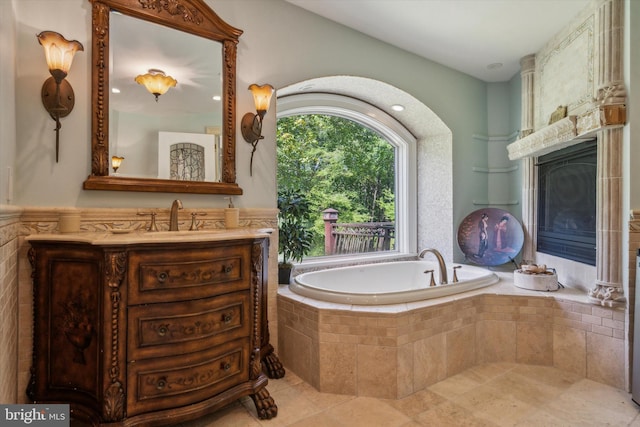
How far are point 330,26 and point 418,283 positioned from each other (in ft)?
7.67

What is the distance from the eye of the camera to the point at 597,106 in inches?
82.7

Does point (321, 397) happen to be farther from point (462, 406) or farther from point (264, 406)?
point (462, 406)

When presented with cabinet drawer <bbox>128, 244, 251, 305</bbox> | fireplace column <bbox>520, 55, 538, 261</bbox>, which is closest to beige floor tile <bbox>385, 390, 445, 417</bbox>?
cabinet drawer <bbox>128, 244, 251, 305</bbox>

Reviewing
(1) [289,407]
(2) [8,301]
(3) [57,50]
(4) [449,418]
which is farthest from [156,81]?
(4) [449,418]

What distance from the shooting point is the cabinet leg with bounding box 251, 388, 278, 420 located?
1.71 meters

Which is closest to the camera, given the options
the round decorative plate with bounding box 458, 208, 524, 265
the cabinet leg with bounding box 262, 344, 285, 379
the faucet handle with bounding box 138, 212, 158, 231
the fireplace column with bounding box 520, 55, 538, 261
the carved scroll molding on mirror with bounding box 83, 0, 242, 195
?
the carved scroll molding on mirror with bounding box 83, 0, 242, 195

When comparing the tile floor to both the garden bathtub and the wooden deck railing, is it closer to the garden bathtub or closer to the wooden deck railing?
the garden bathtub

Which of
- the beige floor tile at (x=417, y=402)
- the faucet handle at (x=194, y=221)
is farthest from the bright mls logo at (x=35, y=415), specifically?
the beige floor tile at (x=417, y=402)

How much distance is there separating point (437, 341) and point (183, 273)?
1529mm

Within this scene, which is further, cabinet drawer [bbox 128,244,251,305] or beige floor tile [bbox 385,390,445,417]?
beige floor tile [bbox 385,390,445,417]

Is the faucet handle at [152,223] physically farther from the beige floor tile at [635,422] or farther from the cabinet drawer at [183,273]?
the beige floor tile at [635,422]

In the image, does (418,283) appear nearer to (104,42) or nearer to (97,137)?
(97,137)

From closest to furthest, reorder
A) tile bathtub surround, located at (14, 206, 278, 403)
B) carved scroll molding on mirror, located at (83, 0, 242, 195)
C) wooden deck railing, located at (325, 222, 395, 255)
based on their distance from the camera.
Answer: tile bathtub surround, located at (14, 206, 278, 403)
carved scroll molding on mirror, located at (83, 0, 242, 195)
wooden deck railing, located at (325, 222, 395, 255)

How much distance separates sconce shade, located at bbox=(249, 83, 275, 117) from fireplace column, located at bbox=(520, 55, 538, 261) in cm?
236
